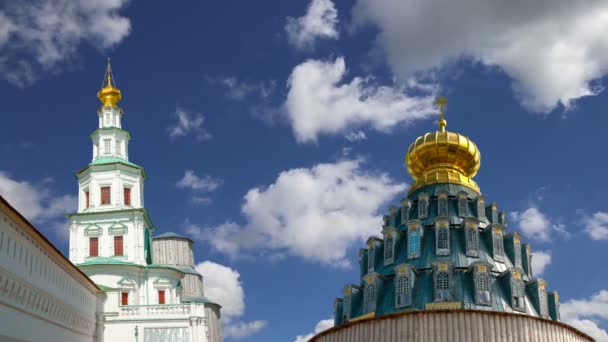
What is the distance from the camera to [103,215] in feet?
138

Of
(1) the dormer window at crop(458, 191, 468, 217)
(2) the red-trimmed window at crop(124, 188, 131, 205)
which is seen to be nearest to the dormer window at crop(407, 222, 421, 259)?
(1) the dormer window at crop(458, 191, 468, 217)

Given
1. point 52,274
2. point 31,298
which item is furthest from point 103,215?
point 31,298

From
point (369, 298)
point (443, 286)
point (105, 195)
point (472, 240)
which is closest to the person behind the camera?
point (443, 286)

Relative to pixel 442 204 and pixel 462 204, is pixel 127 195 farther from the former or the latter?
pixel 462 204

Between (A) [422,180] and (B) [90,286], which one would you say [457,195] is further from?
(B) [90,286]

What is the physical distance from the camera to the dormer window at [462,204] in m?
32.4

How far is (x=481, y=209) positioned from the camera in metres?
32.8

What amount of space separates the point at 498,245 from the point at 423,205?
139 inches

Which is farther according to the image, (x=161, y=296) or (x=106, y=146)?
(x=106, y=146)

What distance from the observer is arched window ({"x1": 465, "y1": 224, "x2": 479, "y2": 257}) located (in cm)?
3042

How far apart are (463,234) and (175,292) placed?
57.3 feet

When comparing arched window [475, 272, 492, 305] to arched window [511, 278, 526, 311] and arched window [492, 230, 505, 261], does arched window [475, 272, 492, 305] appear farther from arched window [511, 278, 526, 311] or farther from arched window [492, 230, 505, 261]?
arched window [492, 230, 505, 261]

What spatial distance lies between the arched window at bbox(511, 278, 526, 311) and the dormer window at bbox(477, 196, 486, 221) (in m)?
3.63

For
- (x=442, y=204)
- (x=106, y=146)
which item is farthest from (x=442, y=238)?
(x=106, y=146)
